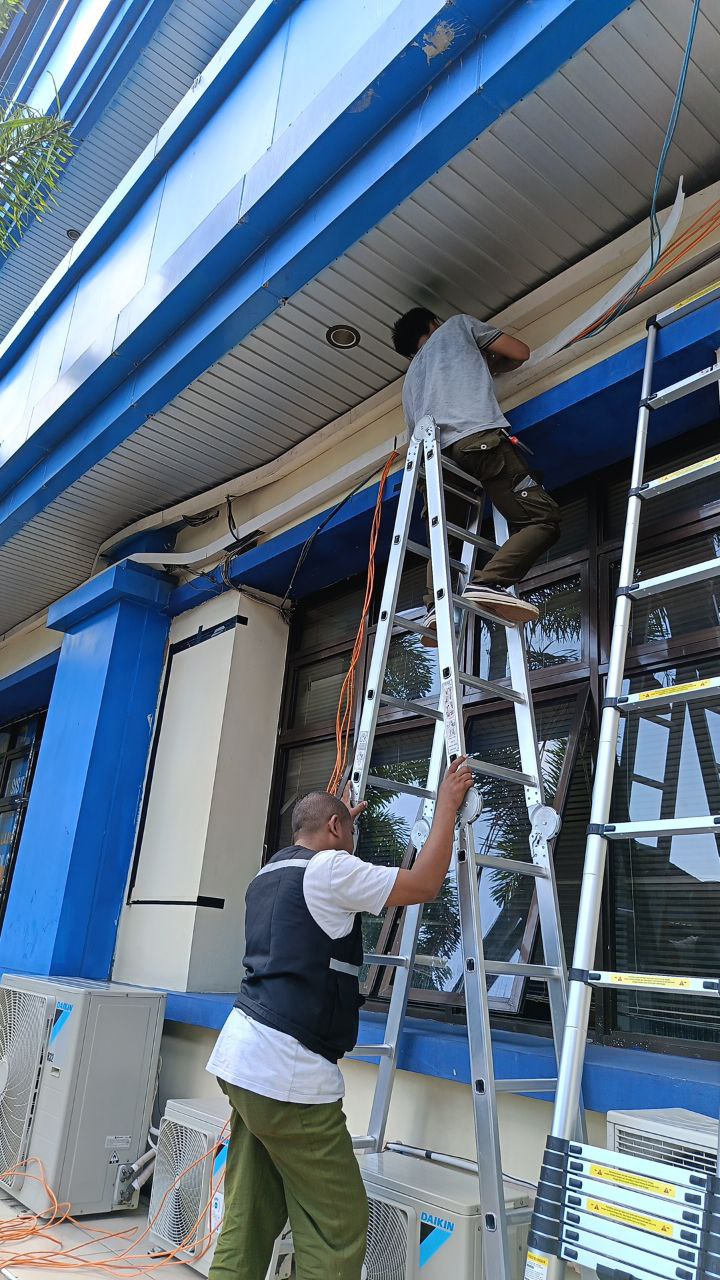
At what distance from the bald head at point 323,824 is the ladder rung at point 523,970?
512 mm

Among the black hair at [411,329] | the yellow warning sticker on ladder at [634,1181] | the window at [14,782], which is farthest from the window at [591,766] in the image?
the window at [14,782]

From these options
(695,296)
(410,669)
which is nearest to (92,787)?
(410,669)

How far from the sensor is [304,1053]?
219 centimetres

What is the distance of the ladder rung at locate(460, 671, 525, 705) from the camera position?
2.63m

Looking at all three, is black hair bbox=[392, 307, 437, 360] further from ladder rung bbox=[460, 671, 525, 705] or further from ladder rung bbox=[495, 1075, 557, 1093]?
ladder rung bbox=[495, 1075, 557, 1093]

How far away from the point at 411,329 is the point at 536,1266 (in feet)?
9.66

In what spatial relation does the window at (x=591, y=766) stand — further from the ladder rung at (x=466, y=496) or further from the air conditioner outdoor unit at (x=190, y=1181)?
the air conditioner outdoor unit at (x=190, y=1181)

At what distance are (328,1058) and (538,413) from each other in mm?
2230

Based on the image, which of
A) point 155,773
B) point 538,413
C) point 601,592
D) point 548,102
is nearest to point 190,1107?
point 155,773

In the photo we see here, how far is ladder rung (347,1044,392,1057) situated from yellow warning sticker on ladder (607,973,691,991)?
1026 mm

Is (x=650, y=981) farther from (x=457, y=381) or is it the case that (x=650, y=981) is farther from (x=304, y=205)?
(x=304, y=205)

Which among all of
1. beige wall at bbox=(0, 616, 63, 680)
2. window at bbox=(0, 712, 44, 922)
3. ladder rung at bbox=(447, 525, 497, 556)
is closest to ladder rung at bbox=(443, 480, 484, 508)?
ladder rung at bbox=(447, 525, 497, 556)

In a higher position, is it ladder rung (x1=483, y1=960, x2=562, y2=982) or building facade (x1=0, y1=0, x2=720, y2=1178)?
building facade (x1=0, y1=0, x2=720, y2=1178)

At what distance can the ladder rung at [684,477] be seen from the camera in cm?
222
